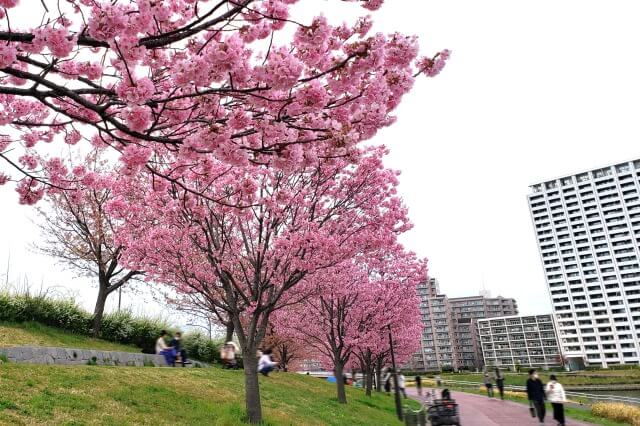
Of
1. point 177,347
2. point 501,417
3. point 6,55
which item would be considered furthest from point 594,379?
point 6,55

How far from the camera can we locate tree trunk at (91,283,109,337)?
18.4 m

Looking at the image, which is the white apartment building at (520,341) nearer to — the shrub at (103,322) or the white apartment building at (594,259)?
the white apartment building at (594,259)

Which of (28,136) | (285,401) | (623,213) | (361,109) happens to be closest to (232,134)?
(361,109)

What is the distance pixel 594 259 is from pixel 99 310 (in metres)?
122

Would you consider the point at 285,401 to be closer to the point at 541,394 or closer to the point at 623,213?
the point at 541,394

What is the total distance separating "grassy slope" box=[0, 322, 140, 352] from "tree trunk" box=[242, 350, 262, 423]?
7507mm

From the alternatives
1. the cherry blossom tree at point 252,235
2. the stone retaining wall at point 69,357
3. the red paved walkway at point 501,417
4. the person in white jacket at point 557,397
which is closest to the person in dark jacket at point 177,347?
the stone retaining wall at point 69,357

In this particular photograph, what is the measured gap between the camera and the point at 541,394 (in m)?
14.8

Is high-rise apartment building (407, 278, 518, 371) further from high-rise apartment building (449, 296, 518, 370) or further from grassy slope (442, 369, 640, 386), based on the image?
grassy slope (442, 369, 640, 386)

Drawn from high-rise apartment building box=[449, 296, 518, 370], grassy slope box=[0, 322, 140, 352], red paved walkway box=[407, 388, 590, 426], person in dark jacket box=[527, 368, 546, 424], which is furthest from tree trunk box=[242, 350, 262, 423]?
high-rise apartment building box=[449, 296, 518, 370]

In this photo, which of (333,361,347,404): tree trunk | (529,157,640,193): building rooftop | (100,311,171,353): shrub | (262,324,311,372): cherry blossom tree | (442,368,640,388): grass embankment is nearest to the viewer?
(333,361,347,404): tree trunk

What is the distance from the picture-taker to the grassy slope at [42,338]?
13.3m

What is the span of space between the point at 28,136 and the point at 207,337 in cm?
1974

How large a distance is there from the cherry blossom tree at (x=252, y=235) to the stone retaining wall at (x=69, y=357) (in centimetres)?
328
